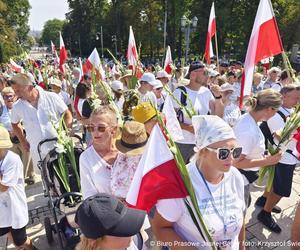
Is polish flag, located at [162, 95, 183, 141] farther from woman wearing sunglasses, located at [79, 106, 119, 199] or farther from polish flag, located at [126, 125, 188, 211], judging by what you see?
polish flag, located at [126, 125, 188, 211]

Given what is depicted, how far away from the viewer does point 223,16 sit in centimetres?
3500

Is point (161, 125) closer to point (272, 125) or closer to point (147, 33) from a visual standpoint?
point (272, 125)

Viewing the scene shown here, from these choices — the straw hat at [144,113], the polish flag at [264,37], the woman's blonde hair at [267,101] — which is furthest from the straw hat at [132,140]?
the polish flag at [264,37]

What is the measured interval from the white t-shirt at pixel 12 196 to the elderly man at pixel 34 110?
3.92 feet

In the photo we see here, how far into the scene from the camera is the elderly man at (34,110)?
4.00 metres

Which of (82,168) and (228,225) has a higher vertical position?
(82,168)

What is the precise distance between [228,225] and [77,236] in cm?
175

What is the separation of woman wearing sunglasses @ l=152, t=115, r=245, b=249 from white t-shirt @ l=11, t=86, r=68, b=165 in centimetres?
261

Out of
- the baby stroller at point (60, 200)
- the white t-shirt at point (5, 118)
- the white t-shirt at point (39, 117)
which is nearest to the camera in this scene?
the baby stroller at point (60, 200)

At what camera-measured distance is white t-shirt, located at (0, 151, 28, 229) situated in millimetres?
2828

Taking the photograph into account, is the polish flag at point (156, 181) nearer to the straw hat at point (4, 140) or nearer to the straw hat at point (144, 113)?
the straw hat at point (144, 113)

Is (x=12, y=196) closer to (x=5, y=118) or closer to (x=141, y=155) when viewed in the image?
(x=141, y=155)

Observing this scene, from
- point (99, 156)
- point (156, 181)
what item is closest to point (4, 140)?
point (99, 156)

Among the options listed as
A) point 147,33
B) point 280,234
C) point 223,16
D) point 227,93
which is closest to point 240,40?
point 223,16
